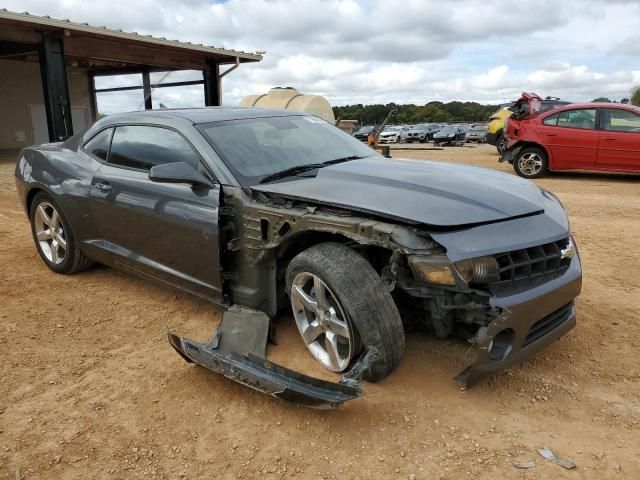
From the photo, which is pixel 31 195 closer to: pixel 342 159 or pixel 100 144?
pixel 100 144

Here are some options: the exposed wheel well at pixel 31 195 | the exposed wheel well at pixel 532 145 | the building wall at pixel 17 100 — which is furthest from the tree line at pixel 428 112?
the exposed wheel well at pixel 31 195

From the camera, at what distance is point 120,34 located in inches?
492

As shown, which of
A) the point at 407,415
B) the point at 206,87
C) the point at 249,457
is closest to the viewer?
the point at 249,457

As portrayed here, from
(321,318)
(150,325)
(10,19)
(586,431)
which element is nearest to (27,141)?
(10,19)

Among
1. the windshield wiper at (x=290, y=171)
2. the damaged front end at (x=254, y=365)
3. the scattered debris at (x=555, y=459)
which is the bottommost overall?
the scattered debris at (x=555, y=459)

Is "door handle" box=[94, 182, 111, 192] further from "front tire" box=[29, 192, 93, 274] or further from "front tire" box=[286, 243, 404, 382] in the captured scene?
"front tire" box=[286, 243, 404, 382]

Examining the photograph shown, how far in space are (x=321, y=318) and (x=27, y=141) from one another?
19.7 metres

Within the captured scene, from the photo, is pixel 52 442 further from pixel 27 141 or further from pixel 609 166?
pixel 27 141

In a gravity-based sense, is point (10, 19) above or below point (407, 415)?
above

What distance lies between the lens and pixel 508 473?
2.11 meters

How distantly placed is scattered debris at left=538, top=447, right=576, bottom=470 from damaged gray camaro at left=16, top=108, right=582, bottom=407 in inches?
15.7

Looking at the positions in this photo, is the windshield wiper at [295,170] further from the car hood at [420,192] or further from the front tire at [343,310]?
the front tire at [343,310]

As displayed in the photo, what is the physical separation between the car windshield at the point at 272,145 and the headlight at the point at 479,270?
1403 millimetres

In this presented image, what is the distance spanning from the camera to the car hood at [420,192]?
2496mm
